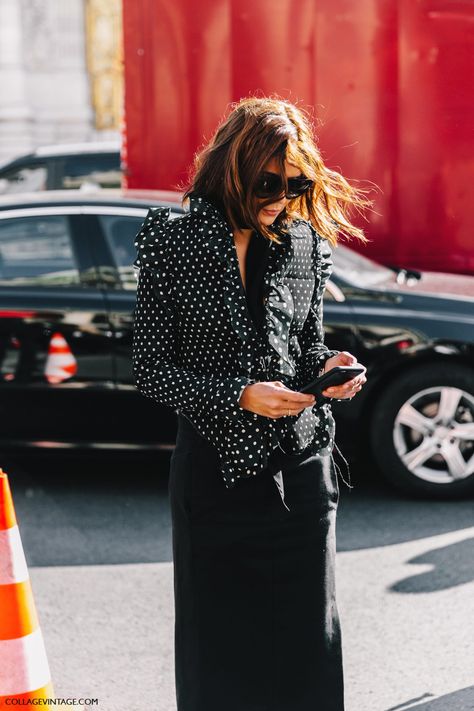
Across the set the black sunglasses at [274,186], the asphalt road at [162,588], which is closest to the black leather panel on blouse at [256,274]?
the black sunglasses at [274,186]

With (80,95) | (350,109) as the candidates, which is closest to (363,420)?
(350,109)

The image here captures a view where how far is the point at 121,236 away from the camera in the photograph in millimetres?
5559

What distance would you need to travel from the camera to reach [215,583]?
8.52 ft

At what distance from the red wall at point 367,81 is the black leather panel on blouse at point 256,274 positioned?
13.5ft

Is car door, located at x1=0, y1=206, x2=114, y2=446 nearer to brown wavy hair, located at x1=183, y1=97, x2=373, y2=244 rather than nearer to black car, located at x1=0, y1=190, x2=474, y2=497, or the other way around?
black car, located at x1=0, y1=190, x2=474, y2=497

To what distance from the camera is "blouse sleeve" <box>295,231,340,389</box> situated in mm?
2639

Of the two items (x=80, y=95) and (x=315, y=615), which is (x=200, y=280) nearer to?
(x=315, y=615)

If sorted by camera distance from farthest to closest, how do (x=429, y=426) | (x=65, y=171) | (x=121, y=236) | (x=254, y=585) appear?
(x=65, y=171) < (x=121, y=236) < (x=429, y=426) < (x=254, y=585)

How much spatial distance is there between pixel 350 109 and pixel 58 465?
2700 millimetres

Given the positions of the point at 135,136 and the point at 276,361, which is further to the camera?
the point at 135,136

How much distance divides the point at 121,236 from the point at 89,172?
566 cm

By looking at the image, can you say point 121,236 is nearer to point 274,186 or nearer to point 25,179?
point 274,186

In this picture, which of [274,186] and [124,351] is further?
[124,351]

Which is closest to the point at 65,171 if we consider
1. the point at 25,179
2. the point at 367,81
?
the point at 25,179
